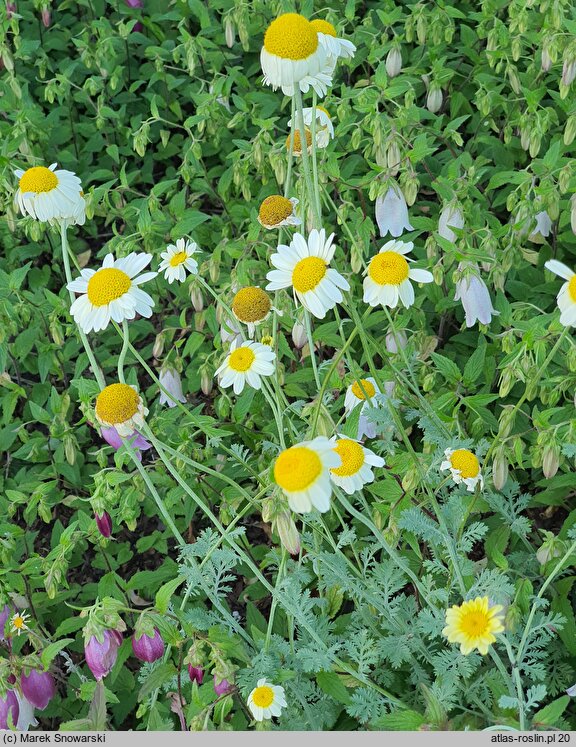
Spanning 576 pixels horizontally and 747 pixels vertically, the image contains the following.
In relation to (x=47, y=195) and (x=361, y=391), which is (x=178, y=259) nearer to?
(x=47, y=195)

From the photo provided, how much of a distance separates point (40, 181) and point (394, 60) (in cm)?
174

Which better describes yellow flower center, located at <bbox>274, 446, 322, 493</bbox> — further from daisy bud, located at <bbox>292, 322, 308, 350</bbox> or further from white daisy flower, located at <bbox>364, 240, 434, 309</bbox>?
daisy bud, located at <bbox>292, 322, 308, 350</bbox>

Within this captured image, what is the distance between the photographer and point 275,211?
6.29 ft

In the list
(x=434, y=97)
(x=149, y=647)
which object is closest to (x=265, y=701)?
(x=149, y=647)

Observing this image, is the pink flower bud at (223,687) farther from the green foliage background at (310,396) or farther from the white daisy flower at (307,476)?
the white daisy flower at (307,476)

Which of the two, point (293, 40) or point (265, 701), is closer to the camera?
point (293, 40)

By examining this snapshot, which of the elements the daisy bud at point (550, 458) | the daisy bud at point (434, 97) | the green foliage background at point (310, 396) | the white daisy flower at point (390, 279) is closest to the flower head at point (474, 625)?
the green foliage background at point (310, 396)

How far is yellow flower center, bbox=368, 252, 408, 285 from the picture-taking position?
63.0 inches

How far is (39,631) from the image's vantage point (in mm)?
2328

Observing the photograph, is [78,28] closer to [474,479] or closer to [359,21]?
[359,21]

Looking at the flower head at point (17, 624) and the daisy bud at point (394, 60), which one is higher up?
the daisy bud at point (394, 60)

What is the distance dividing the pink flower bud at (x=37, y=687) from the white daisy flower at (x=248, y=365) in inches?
36.0

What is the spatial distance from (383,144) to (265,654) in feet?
5.05

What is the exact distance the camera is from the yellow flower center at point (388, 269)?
1600 mm
